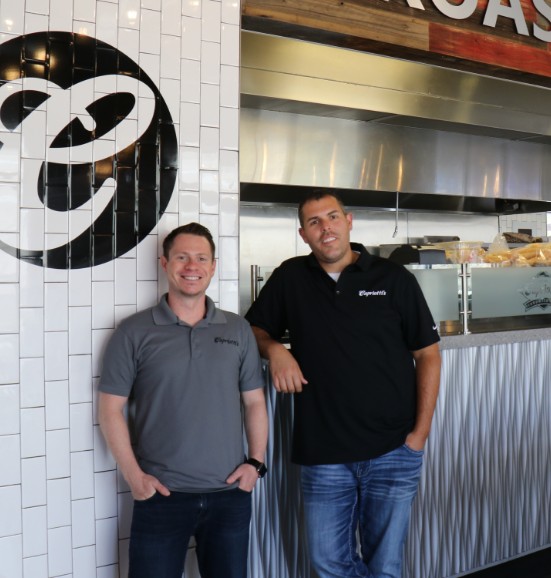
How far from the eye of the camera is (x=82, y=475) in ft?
7.32

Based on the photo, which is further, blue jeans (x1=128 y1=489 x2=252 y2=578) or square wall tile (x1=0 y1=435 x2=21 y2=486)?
square wall tile (x1=0 y1=435 x2=21 y2=486)

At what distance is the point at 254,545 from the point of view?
2514mm

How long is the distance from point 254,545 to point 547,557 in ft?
5.08

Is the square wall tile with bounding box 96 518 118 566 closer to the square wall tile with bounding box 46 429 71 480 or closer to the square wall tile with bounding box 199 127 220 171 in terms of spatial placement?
the square wall tile with bounding box 46 429 71 480

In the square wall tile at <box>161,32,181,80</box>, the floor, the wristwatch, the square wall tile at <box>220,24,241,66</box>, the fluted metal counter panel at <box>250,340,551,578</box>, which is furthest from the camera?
the floor

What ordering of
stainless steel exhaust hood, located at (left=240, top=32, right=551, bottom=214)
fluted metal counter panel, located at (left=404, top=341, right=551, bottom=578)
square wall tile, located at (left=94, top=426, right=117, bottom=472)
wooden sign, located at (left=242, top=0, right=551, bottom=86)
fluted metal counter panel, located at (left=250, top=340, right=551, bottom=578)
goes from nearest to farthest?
square wall tile, located at (left=94, top=426, right=117, bottom=472) < fluted metal counter panel, located at (left=250, top=340, right=551, bottom=578) < wooden sign, located at (left=242, top=0, right=551, bottom=86) < fluted metal counter panel, located at (left=404, top=341, right=551, bottom=578) < stainless steel exhaust hood, located at (left=240, top=32, right=551, bottom=214)

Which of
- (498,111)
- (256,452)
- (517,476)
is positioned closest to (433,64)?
(498,111)

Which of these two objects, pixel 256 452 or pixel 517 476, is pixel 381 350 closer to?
pixel 256 452

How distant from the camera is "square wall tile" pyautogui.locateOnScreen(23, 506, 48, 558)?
216 cm

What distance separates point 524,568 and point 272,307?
1.86 meters

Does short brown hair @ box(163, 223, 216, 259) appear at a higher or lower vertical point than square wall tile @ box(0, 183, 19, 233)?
lower

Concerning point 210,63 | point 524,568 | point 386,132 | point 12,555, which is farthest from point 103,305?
point 386,132

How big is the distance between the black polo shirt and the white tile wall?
1.48ft

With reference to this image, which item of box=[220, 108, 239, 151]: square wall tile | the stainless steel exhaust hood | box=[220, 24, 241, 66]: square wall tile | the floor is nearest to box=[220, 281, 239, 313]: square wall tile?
box=[220, 108, 239, 151]: square wall tile
